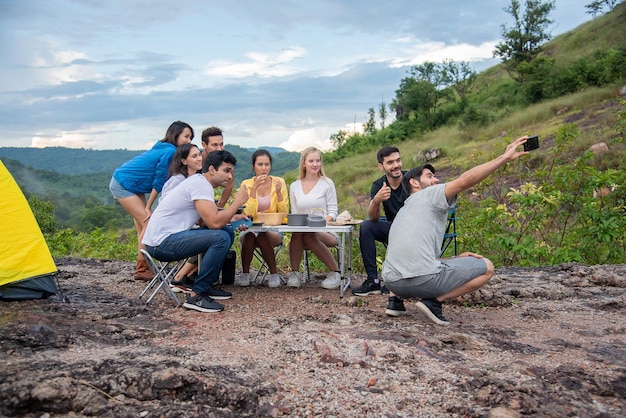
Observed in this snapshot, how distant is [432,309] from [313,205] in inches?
67.1

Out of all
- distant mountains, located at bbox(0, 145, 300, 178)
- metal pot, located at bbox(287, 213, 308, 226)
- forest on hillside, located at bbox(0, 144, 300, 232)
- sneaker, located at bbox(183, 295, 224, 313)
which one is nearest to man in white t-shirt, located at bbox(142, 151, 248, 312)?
sneaker, located at bbox(183, 295, 224, 313)

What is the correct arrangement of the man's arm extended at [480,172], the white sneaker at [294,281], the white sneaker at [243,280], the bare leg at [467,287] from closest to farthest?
the man's arm extended at [480,172] → the bare leg at [467,287] → the white sneaker at [294,281] → the white sneaker at [243,280]

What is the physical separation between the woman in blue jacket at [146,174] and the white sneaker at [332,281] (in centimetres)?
170

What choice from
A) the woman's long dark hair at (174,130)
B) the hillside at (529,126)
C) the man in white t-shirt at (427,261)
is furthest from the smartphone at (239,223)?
the hillside at (529,126)

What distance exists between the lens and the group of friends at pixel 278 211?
13.2ft

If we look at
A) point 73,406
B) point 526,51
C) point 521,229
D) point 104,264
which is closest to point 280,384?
point 73,406

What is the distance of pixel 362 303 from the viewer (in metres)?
4.90

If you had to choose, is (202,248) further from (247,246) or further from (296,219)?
(247,246)

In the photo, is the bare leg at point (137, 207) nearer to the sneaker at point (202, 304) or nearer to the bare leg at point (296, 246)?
the sneaker at point (202, 304)

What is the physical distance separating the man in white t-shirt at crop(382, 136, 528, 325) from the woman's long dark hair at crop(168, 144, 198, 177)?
1.83m

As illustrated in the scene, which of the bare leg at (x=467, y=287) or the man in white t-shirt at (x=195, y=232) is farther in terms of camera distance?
the man in white t-shirt at (x=195, y=232)

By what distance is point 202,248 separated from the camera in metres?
4.56

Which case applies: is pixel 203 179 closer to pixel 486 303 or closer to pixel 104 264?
pixel 486 303

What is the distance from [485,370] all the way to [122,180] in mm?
3580
